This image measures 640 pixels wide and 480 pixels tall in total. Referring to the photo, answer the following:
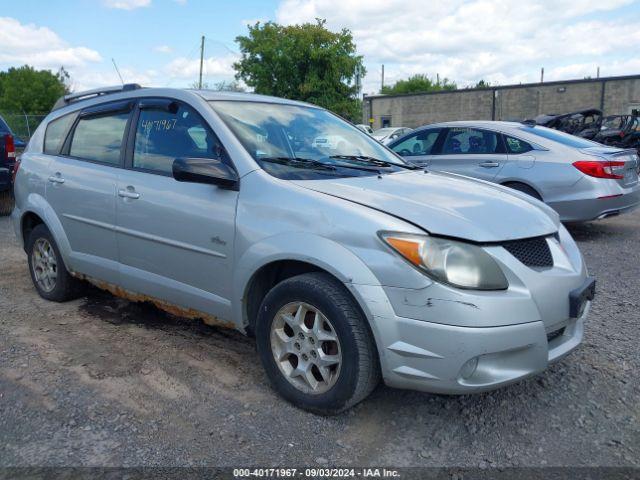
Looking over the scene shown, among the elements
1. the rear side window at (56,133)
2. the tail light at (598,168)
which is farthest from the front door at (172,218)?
the tail light at (598,168)

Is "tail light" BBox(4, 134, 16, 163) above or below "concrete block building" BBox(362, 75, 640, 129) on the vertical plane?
below

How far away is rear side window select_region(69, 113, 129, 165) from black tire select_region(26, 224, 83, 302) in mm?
768

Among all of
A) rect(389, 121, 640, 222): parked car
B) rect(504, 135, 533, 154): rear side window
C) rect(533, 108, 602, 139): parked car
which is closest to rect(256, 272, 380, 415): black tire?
rect(389, 121, 640, 222): parked car

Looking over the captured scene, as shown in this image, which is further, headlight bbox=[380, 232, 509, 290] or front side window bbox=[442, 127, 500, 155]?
front side window bbox=[442, 127, 500, 155]

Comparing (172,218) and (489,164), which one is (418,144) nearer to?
(489,164)

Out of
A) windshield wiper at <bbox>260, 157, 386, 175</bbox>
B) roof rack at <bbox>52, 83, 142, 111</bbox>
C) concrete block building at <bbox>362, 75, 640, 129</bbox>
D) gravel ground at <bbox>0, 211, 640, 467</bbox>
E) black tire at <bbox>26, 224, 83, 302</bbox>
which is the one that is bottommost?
gravel ground at <bbox>0, 211, 640, 467</bbox>

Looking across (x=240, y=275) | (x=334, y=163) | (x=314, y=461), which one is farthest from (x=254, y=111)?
(x=314, y=461)

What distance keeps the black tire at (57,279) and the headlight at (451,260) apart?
3191 mm

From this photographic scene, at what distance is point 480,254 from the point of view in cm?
266

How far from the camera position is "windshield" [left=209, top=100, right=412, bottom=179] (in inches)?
135

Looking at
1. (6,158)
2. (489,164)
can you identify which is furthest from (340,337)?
(6,158)

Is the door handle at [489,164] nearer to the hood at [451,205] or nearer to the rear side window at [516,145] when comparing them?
the rear side window at [516,145]

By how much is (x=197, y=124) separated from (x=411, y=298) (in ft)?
6.16

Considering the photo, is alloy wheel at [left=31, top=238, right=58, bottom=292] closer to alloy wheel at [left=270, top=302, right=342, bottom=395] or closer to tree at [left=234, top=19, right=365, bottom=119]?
alloy wheel at [left=270, top=302, right=342, bottom=395]
